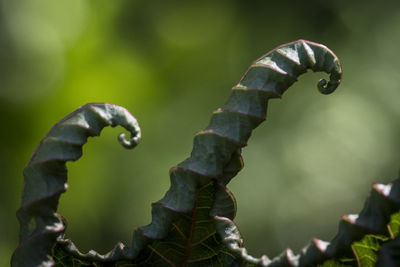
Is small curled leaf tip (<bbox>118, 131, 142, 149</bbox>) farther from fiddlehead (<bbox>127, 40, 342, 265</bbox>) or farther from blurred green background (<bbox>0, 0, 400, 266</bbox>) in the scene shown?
blurred green background (<bbox>0, 0, 400, 266</bbox>)

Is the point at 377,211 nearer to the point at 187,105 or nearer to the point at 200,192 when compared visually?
the point at 200,192

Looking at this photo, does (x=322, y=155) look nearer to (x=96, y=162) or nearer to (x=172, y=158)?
(x=172, y=158)

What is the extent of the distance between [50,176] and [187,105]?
2.50 m

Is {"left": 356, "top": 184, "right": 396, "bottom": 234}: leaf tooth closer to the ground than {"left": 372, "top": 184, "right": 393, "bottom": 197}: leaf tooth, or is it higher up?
closer to the ground

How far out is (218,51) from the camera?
3033 millimetres

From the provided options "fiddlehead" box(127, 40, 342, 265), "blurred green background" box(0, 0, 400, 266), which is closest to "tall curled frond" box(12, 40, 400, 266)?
"fiddlehead" box(127, 40, 342, 265)

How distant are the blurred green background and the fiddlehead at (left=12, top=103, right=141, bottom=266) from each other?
2.06 meters

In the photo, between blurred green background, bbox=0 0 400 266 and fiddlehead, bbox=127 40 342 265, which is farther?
blurred green background, bbox=0 0 400 266

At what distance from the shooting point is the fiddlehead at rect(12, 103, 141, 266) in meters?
0.36

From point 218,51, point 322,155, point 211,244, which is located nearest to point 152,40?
point 218,51

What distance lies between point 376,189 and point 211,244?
14cm

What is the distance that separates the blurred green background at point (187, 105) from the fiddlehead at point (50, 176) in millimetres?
2060

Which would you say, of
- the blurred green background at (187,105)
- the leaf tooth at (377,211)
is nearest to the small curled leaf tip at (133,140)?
the leaf tooth at (377,211)

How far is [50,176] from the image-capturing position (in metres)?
0.36
